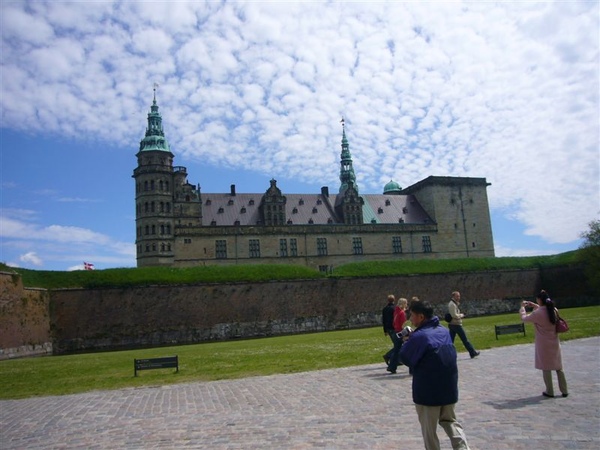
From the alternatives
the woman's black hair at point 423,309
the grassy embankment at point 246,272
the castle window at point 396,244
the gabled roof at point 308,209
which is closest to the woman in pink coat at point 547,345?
the woman's black hair at point 423,309

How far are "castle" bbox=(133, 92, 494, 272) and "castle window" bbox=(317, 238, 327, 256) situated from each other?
0.11m

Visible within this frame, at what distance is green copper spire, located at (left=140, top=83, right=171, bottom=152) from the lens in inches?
1974

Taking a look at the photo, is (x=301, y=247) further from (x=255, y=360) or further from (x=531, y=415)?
(x=531, y=415)

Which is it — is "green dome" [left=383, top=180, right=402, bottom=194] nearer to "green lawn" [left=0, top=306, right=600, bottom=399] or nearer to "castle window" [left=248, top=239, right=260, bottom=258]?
"castle window" [left=248, top=239, right=260, bottom=258]

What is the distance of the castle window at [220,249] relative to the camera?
4997 cm

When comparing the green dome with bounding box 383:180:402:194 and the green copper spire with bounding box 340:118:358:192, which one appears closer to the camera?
the green copper spire with bounding box 340:118:358:192

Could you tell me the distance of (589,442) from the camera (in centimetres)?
636

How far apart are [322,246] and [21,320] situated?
3081 centimetres

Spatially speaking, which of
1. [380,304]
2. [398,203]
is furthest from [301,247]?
[398,203]

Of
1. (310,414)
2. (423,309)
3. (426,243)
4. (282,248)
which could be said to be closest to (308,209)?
(282,248)

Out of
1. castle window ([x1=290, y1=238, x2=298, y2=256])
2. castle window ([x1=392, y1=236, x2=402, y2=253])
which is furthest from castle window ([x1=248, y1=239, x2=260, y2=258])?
castle window ([x1=392, y1=236, x2=402, y2=253])

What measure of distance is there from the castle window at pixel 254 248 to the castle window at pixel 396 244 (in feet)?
52.6

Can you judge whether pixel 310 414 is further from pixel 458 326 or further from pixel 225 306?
pixel 225 306

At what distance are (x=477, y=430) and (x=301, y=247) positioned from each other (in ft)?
150
